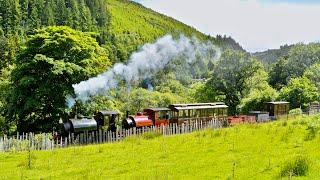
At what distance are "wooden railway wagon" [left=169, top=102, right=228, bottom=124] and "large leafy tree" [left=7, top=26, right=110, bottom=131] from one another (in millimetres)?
9875

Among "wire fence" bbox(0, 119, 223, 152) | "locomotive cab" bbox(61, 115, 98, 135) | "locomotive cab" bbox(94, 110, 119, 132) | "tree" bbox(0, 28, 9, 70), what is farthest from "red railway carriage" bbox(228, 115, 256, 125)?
"tree" bbox(0, 28, 9, 70)

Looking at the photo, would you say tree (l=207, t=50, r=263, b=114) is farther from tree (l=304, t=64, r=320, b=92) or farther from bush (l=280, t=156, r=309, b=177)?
bush (l=280, t=156, r=309, b=177)

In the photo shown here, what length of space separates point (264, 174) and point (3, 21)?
7204 inches

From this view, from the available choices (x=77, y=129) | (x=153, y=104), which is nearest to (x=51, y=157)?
(x=77, y=129)

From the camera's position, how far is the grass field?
62.4 ft

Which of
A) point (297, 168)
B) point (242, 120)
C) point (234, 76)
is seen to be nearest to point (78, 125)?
point (242, 120)

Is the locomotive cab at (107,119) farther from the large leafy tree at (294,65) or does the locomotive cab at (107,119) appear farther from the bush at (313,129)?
the large leafy tree at (294,65)

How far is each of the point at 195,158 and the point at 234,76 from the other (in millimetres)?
50862

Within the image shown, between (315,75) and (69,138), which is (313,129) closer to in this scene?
(69,138)

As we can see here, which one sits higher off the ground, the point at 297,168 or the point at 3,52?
the point at 3,52

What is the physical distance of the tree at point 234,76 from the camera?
73.1m

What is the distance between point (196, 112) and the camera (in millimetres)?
52562

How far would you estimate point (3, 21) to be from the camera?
609 ft

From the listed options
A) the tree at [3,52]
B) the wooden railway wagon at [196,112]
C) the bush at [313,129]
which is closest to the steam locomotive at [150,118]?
the wooden railway wagon at [196,112]
